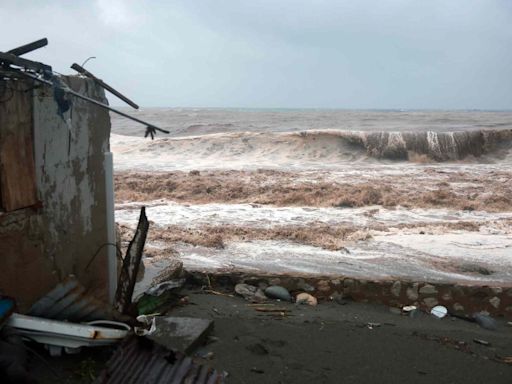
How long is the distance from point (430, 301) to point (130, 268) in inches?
153

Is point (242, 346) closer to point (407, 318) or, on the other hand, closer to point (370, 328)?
point (370, 328)

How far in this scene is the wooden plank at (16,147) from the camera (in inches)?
128

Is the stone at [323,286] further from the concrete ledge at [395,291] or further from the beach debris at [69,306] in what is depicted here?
the beach debris at [69,306]

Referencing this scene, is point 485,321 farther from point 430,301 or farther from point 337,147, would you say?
point 337,147

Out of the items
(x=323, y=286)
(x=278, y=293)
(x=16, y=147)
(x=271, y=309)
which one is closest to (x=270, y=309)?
(x=271, y=309)

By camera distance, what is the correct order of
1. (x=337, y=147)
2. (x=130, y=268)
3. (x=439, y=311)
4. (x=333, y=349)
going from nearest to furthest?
1. (x=130, y=268)
2. (x=333, y=349)
3. (x=439, y=311)
4. (x=337, y=147)

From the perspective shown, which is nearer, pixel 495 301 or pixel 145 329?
pixel 145 329

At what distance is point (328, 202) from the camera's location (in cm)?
1253

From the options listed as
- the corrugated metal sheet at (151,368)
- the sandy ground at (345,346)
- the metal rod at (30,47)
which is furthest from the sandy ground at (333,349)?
the metal rod at (30,47)

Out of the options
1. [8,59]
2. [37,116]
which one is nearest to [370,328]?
[37,116]

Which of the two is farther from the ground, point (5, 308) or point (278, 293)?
point (5, 308)

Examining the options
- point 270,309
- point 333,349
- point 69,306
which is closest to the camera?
→ point 69,306

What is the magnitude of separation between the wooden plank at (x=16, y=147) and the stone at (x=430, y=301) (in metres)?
4.69

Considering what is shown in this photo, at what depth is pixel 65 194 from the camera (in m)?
4.05
